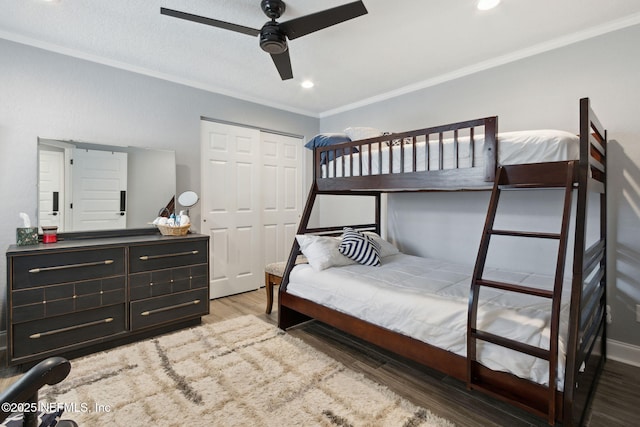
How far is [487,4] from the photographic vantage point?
6.71 feet

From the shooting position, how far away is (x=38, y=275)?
213cm

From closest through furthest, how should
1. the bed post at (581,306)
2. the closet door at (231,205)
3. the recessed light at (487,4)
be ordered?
the bed post at (581,306) → the recessed light at (487,4) → the closet door at (231,205)

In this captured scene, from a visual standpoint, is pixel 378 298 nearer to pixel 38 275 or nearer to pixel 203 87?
pixel 38 275

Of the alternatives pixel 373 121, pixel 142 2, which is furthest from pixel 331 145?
pixel 142 2

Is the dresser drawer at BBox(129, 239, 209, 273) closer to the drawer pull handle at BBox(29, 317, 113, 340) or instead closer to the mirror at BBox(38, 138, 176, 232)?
the drawer pull handle at BBox(29, 317, 113, 340)

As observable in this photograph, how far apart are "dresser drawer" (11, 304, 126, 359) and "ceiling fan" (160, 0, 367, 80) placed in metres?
2.16

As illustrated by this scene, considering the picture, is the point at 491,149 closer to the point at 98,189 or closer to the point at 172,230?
the point at 172,230

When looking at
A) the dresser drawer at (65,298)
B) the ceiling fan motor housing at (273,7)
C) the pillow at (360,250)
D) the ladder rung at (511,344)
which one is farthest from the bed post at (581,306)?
the dresser drawer at (65,298)

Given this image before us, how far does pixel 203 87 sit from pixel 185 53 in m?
0.75

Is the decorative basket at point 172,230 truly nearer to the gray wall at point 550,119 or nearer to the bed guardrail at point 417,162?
the bed guardrail at point 417,162

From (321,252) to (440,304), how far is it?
114cm

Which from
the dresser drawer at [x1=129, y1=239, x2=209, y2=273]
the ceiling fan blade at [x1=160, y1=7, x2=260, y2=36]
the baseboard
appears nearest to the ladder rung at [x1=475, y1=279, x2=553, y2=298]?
the baseboard

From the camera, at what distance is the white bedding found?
5.66ft

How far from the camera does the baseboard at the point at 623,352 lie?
7.43ft
